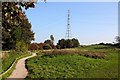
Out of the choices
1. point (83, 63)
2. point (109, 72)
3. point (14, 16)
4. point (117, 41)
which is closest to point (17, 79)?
point (109, 72)

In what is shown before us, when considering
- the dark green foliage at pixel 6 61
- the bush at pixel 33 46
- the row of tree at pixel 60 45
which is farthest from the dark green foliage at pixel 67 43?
the dark green foliage at pixel 6 61

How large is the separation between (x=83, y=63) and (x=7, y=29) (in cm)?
1734

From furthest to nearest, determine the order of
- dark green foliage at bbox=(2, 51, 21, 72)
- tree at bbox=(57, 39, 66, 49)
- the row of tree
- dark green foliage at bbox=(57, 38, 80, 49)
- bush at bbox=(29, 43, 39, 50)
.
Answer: tree at bbox=(57, 39, 66, 49)
dark green foliage at bbox=(57, 38, 80, 49)
the row of tree
bush at bbox=(29, 43, 39, 50)
dark green foliage at bbox=(2, 51, 21, 72)

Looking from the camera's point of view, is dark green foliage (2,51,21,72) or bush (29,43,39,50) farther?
bush (29,43,39,50)

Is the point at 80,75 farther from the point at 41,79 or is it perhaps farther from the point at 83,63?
the point at 83,63

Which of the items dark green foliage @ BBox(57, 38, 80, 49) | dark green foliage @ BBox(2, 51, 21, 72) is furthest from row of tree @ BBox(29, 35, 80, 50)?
dark green foliage @ BBox(2, 51, 21, 72)

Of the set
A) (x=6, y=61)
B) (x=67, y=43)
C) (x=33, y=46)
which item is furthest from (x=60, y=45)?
(x=6, y=61)

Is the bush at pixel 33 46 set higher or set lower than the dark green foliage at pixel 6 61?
higher

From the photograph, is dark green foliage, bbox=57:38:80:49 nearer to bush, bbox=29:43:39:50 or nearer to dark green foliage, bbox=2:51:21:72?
bush, bbox=29:43:39:50

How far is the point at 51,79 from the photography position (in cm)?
1867

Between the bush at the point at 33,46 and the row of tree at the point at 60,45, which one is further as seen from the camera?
the row of tree at the point at 60,45

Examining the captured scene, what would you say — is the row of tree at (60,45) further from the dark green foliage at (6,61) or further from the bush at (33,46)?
the dark green foliage at (6,61)

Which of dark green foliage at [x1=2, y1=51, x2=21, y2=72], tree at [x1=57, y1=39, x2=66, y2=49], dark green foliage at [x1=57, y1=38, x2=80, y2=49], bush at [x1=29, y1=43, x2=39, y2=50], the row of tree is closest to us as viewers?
dark green foliage at [x1=2, y1=51, x2=21, y2=72]

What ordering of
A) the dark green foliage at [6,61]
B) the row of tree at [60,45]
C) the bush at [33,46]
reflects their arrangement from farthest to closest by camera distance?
the row of tree at [60,45] < the bush at [33,46] < the dark green foliage at [6,61]
